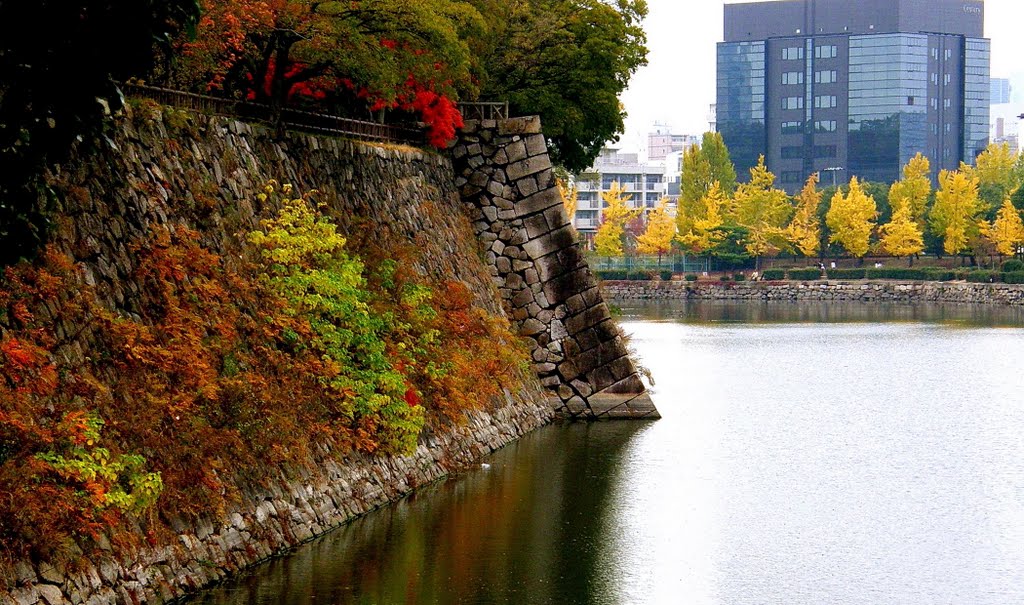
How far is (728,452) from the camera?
3058cm

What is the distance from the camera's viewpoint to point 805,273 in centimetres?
11412

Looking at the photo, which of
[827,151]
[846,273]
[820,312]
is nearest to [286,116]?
[820,312]

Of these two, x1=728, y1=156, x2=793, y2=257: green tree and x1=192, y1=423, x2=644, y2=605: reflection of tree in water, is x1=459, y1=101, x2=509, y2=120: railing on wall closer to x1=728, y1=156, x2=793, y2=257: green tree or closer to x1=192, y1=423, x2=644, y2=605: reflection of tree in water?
x1=192, y1=423, x2=644, y2=605: reflection of tree in water

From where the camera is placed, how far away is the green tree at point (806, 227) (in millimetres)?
119438

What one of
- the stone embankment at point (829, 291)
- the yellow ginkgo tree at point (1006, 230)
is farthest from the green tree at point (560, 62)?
the yellow ginkgo tree at point (1006, 230)

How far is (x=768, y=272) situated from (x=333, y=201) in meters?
91.8

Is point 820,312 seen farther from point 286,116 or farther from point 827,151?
point 827,151

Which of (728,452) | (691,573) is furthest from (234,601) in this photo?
(728,452)

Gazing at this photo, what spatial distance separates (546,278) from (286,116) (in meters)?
9.20

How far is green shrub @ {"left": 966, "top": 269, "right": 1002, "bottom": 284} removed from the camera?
335 ft

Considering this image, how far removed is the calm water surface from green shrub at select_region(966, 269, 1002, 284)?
6112cm

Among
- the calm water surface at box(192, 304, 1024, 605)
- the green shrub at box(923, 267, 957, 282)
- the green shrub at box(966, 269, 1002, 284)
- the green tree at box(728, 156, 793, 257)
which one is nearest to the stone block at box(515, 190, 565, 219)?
the calm water surface at box(192, 304, 1024, 605)

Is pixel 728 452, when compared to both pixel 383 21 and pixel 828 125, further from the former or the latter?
pixel 828 125

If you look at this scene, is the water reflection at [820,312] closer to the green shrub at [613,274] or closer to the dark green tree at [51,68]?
the green shrub at [613,274]
